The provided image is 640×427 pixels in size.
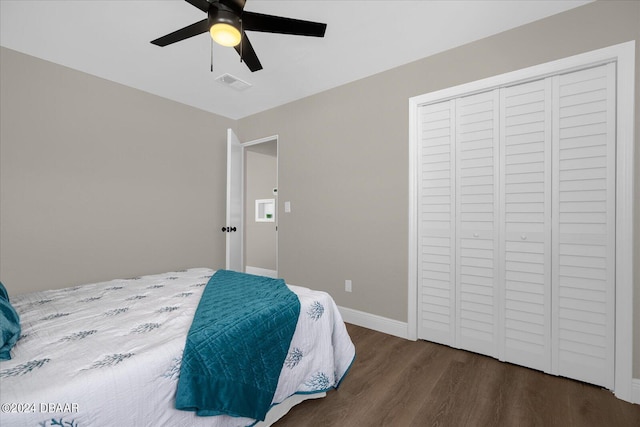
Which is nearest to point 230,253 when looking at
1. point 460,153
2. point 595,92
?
point 460,153

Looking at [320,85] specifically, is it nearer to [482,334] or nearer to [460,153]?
[460,153]

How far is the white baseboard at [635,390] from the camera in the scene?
67.0 inches

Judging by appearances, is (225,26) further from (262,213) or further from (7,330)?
(262,213)

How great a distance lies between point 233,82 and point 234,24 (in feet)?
5.22

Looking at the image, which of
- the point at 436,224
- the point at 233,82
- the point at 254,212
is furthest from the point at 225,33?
the point at 254,212

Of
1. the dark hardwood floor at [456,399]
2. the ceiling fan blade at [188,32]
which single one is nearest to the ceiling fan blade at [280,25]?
the ceiling fan blade at [188,32]

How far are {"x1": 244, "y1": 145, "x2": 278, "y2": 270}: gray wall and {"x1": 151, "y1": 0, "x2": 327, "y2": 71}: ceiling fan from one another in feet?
12.1

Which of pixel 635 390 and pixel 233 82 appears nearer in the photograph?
pixel 635 390

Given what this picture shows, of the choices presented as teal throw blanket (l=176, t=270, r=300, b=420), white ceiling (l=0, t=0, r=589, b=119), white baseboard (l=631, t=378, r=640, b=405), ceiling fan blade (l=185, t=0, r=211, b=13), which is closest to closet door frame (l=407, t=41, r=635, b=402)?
white baseboard (l=631, t=378, r=640, b=405)

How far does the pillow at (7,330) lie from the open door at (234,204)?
2068 millimetres

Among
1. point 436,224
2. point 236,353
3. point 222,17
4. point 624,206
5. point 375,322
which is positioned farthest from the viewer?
point 375,322

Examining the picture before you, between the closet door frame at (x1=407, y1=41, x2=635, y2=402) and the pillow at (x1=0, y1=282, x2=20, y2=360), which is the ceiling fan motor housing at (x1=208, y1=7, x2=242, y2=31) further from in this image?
the closet door frame at (x1=407, y1=41, x2=635, y2=402)

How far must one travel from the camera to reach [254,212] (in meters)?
5.68

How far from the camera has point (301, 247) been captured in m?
3.42
